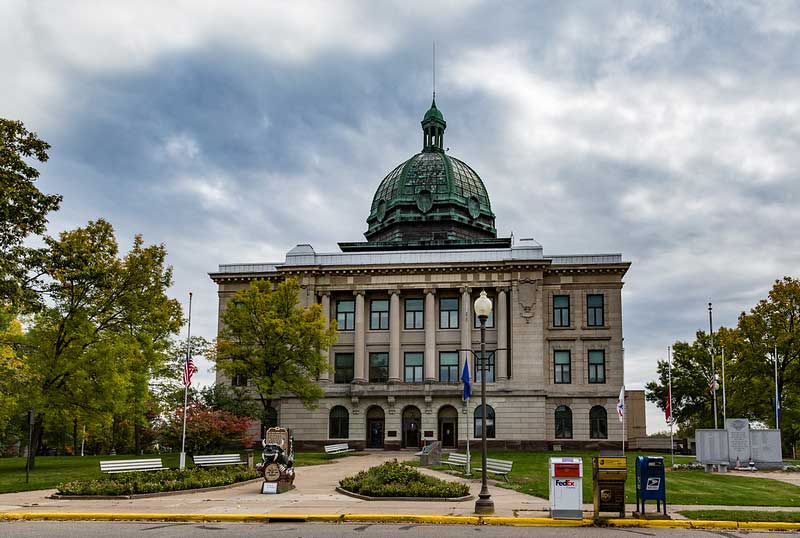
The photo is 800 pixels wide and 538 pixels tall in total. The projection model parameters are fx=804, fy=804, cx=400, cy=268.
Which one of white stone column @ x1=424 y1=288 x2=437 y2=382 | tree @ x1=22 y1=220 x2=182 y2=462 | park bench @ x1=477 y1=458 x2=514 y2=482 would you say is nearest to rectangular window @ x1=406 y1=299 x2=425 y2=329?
white stone column @ x1=424 y1=288 x2=437 y2=382

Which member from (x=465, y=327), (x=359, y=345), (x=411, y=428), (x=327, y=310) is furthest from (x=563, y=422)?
(x=327, y=310)

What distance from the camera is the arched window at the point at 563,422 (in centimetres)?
6462

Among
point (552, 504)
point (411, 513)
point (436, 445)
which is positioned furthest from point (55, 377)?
point (552, 504)

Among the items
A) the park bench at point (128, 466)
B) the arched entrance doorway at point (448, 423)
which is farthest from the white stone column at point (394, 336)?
the park bench at point (128, 466)

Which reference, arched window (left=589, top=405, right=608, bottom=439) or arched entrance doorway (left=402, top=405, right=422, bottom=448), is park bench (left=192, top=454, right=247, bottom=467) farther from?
arched window (left=589, top=405, right=608, bottom=439)

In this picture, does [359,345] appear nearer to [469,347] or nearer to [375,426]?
[375,426]

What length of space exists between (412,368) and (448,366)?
304 cm

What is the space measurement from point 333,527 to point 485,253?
48.2 m

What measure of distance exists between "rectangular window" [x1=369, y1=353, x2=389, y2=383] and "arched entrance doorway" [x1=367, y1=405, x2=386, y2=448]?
236 centimetres

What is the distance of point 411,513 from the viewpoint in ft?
70.7

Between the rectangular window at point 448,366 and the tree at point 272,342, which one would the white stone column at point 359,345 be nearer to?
the rectangular window at point 448,366

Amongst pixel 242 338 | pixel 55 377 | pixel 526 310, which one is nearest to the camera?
pixel 55 377

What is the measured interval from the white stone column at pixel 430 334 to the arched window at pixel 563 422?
1055 centimetres

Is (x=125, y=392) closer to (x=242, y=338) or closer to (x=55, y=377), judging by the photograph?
(x=55, y=377)
